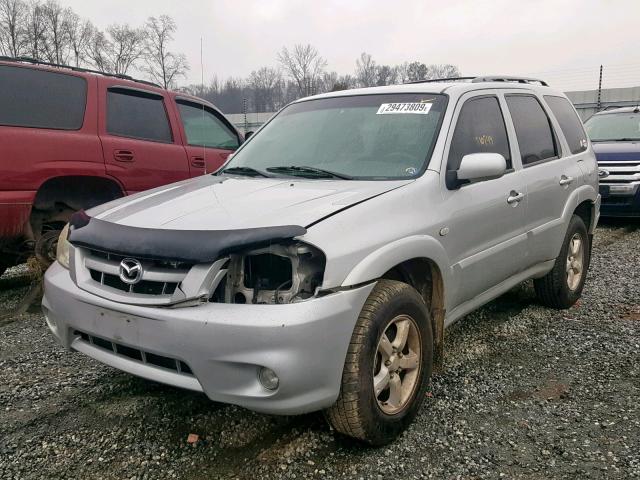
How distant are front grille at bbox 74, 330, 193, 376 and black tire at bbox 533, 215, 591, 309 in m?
3.25

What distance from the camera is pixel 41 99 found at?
14.9ft

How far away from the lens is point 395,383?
2.68 meters

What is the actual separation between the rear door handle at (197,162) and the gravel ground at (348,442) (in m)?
2.38

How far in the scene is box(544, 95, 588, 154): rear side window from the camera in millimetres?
4633

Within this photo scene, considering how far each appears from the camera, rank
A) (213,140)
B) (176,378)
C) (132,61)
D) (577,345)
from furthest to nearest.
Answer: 1. (132,61)
2. (213,140)
3. (577,345)
4. (176,378)

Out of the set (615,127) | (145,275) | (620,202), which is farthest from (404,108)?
(615,127)

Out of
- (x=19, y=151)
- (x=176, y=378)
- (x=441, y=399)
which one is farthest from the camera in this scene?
(x=19, y=151)

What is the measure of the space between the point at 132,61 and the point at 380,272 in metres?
55.0

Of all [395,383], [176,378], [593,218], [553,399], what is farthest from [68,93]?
[593,218]

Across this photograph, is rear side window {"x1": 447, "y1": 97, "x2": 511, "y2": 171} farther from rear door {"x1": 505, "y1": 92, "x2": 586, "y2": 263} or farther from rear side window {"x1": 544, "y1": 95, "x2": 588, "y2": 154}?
rear side window {"x1": 544, "y1": 95, "x2": 588, "y2": 154}

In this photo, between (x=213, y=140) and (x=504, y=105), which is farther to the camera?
(x=213, y=140)

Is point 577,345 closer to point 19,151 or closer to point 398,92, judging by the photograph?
point 398,92

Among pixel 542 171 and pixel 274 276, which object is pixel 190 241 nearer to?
pixel 274 276

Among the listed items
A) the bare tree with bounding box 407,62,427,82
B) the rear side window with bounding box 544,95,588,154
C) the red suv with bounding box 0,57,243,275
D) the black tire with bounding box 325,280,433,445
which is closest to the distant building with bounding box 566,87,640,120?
the rear side window with bounding box 544,95,588,154
